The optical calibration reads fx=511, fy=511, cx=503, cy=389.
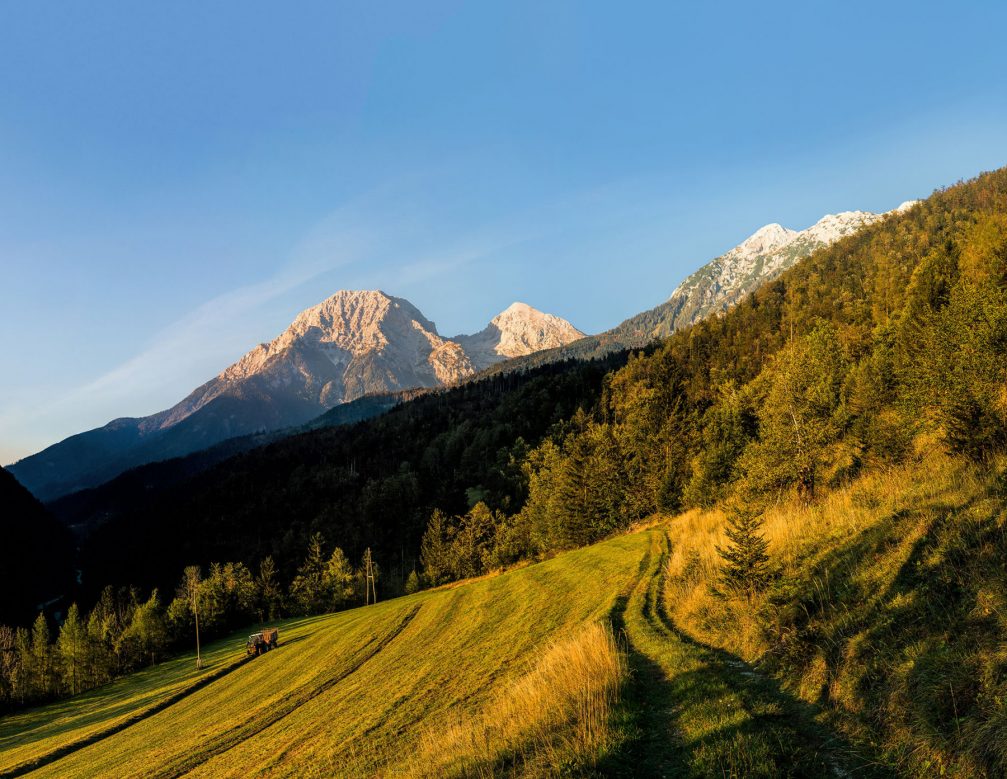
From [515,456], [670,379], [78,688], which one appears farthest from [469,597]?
[515,456]

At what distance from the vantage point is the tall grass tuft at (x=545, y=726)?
7809mm

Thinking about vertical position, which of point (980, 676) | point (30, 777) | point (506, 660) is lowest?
point (30, 777)

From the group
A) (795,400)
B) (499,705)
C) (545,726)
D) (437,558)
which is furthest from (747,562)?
(437,558)

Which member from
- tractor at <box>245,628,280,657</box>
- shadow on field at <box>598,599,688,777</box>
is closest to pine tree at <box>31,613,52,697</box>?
tractor at <box>245,628,280,657</box>

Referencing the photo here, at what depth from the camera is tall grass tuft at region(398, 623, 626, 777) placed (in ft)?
25.6

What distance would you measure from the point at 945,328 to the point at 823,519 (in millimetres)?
25188

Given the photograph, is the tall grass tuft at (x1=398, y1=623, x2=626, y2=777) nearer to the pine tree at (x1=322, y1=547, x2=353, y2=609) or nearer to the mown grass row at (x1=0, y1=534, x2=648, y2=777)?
the mown grass row at (x1=0, y1=534, x2=648, y2=777)

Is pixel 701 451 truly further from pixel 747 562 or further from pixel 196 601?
pixel 196 601

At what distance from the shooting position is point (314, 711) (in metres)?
18.9

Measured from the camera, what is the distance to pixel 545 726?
8.82m

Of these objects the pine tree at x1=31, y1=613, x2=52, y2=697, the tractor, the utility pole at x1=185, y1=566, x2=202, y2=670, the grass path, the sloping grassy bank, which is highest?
the sloping grassy bank

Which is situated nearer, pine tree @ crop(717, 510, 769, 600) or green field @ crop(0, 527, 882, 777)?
green field @ crop(0, 527, 882, 777)

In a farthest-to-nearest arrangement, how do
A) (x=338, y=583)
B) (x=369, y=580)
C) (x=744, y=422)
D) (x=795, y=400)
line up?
(x=369, y=580), (x=338, y=583), (x=744, y=422), (x=795, y=400)

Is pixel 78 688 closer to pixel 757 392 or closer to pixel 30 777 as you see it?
pixel 30 777
